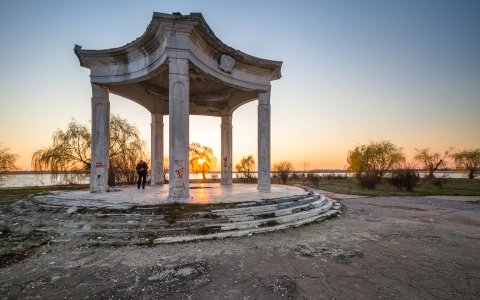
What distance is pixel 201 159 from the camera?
1312 inches

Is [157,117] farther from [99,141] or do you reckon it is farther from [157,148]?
[99,141]

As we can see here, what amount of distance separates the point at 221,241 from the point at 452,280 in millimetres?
4019

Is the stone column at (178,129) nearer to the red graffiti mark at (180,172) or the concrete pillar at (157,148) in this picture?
the red graffiti mark at (180,172)

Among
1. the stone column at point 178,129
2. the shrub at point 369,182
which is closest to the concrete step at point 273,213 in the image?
the stone column at point 178,129

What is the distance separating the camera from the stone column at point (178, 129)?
726 centimetres

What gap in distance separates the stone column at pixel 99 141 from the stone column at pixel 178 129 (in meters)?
4.28

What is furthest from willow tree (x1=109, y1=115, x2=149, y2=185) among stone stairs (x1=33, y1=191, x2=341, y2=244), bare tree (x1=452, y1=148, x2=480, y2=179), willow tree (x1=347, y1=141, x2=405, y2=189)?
bare tree (x1=452, y1=148, x2=480, y2=179)

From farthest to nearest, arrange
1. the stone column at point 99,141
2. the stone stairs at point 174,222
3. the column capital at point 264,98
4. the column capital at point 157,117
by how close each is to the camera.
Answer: the column capital at point 157,117, the column capital at point 264,98, the stone column at point 99,141, the stone stairs at point 174,222

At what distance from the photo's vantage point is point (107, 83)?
9539 millimetres

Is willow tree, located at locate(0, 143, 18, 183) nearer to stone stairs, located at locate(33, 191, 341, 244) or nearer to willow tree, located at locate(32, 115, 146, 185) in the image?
willow tree, located at locate(32, 115, 146, 185)

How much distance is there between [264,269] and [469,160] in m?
62.0

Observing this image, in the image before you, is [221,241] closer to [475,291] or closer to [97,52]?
[475,291]

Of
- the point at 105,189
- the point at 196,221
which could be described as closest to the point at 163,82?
the point at 105,189

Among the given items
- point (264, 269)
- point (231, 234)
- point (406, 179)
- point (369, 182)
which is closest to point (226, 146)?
point (231, 234)
